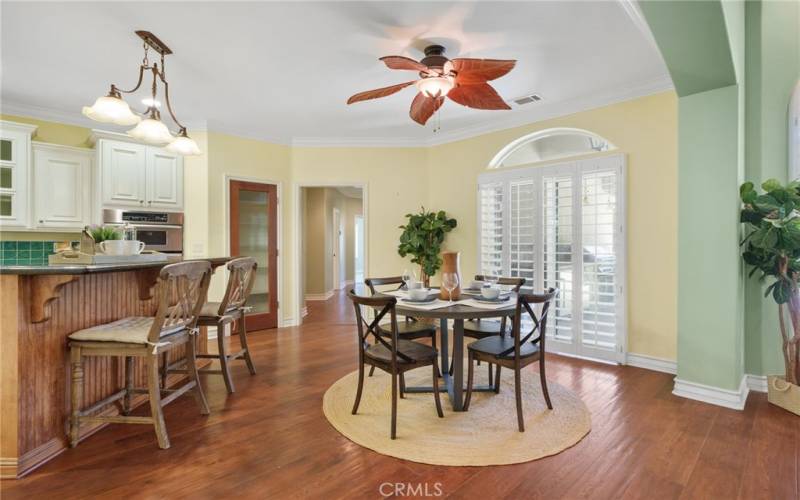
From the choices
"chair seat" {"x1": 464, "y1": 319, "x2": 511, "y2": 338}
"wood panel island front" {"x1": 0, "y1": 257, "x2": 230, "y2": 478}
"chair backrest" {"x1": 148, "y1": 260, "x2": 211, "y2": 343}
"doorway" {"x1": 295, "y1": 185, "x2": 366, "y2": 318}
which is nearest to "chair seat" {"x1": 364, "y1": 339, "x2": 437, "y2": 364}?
"chair seat" {"x1": 464, "y1": 319, "x2": 511, "y2": 338}

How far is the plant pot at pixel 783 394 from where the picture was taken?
2553 mm

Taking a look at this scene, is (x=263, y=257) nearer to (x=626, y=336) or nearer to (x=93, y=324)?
(x=93, y=324)

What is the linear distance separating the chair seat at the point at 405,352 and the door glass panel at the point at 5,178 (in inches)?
163

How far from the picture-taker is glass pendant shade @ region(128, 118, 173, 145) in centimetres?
253

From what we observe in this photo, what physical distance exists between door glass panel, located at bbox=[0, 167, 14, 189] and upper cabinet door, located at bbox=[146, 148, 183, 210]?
117cm

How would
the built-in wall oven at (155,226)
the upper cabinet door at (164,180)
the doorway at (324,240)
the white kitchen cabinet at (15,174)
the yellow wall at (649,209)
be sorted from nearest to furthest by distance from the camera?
the yellow wall at (649,209), the white kitchen cabinet at (15,174), the built-in wall oven at (155,226), the upper cabinet door at (164,180), the doorway at (324,240)

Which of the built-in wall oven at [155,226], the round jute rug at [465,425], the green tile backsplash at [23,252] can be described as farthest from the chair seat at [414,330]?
the green tile backsplash at [23,252]

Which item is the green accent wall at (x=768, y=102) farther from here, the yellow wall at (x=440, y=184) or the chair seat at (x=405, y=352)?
the chair seat at (x=405, y=352)

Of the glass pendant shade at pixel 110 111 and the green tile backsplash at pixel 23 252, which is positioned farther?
the green tile backsplash at pixel 23 252

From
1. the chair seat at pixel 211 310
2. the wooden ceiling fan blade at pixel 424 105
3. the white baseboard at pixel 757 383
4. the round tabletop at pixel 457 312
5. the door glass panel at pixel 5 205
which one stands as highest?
the wooden ceiling fan blade at pixel 424 105

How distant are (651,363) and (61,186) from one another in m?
6.31

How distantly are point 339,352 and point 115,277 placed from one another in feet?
7.24

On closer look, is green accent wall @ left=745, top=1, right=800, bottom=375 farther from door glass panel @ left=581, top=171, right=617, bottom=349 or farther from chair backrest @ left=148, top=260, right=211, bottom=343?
chair backrest @ left=148, top=260, right=211, bottom=343

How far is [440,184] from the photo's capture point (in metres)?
5.22
